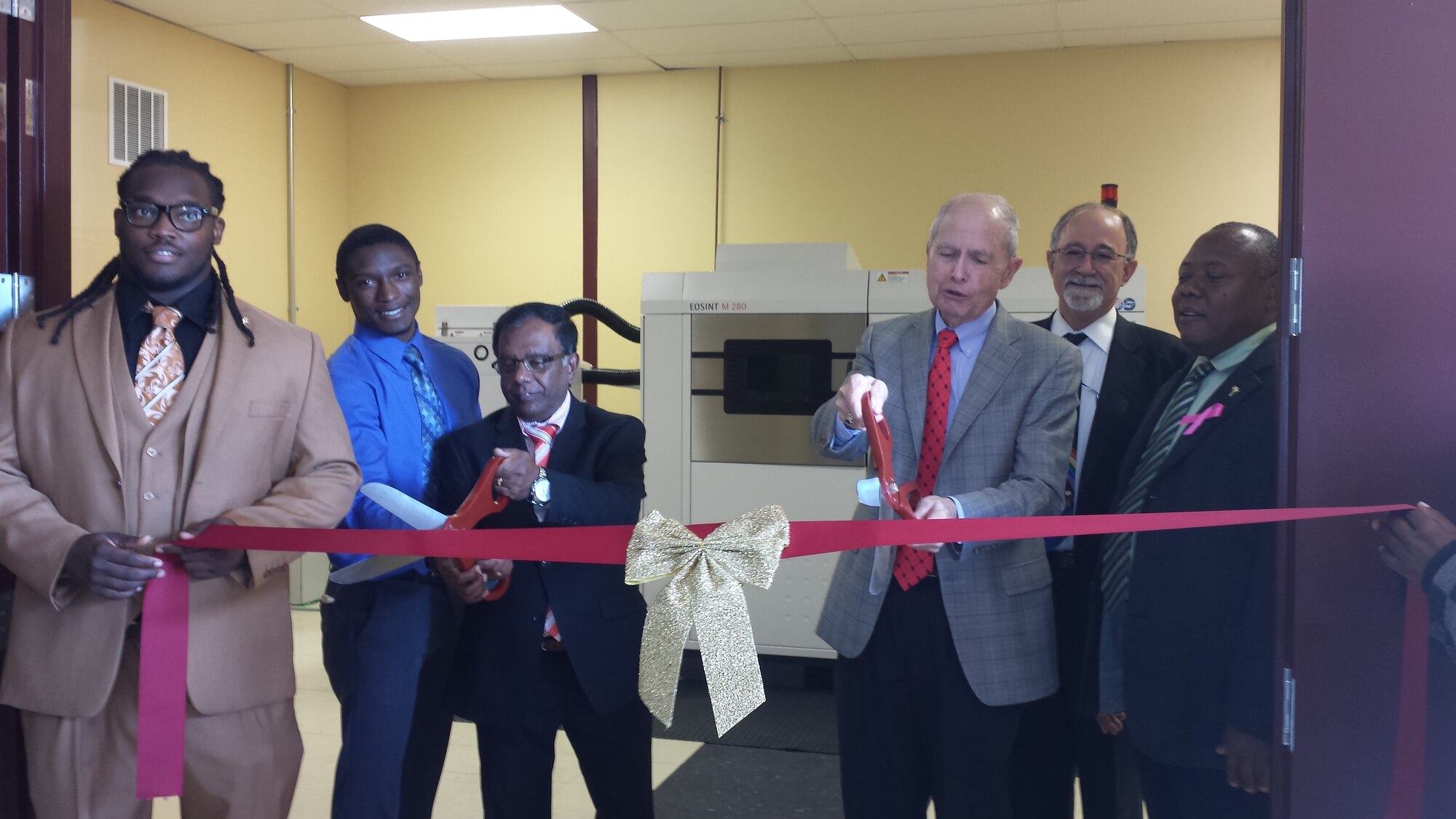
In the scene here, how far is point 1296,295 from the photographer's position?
146 centimetres

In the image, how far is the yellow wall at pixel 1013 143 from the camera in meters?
5.29

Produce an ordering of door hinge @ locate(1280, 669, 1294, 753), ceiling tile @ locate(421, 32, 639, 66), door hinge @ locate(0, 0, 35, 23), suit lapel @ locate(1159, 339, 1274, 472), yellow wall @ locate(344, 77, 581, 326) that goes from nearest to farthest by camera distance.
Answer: door hinge @ locate(1280, 669, 1294, 753), suit lapel @ locate(1159, 339, 1274, 472), door hinge @ locate(0, 0, 35, 23), ceiling tile @ locate(421, 32, 639, 66), yellow wall @ locate(344, 77, 581, 326)

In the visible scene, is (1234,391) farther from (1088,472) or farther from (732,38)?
(732,38)

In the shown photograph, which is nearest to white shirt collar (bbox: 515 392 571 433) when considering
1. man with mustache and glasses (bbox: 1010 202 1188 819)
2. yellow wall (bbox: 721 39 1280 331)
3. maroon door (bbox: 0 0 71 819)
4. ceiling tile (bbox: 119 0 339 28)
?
maroon door (bbox: 0 0 71 819)

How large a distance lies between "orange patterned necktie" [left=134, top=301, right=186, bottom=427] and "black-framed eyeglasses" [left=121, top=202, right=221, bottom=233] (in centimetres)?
13

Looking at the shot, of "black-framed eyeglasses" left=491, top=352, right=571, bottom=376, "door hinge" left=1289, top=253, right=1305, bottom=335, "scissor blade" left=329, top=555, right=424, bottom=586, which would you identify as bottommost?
"scissor blade" left=329, top=555, right=424, bottom=586

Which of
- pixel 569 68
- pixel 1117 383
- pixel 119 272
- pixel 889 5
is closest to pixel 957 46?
pixel 889 5

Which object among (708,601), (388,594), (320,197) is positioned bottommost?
(388,594)

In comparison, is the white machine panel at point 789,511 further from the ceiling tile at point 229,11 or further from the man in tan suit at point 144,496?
the ceiling tile at point 229,11

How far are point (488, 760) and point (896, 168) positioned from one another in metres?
4.38

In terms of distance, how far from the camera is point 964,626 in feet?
5.94

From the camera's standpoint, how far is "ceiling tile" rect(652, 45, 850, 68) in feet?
18.3

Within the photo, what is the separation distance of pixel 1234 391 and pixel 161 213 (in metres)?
1.67

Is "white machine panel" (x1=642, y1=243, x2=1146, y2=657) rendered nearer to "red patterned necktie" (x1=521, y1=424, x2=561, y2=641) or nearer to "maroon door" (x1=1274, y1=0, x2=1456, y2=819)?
"red patterned necktie" (x1=521, y1=424, x2=561, y2=641)
